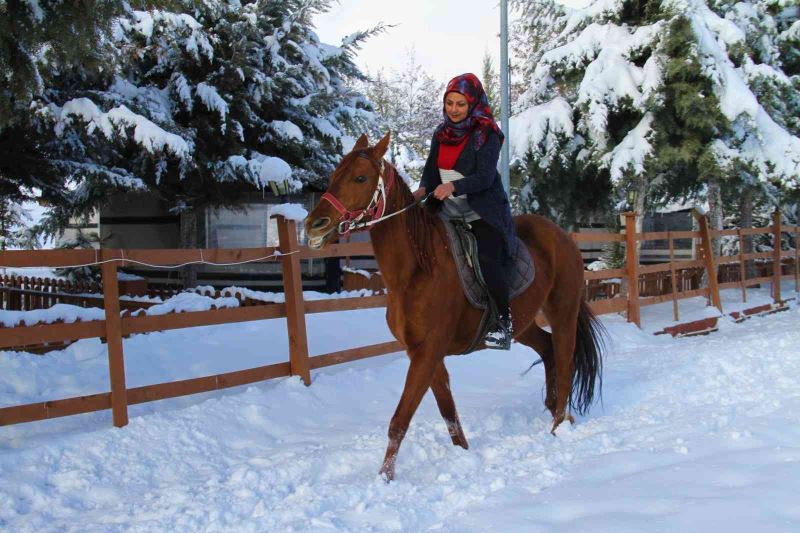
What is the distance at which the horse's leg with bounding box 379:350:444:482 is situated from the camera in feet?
13.1

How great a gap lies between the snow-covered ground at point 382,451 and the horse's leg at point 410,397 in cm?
20

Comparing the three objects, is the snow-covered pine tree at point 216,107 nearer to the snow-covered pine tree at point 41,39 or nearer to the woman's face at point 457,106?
the snow-covered pine tree at point 41,39

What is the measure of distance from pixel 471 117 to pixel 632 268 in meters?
6.97

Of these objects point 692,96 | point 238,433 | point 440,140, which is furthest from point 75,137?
point 692,96

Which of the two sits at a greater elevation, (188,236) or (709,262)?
(188,236)

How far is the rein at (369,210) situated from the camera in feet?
12.4

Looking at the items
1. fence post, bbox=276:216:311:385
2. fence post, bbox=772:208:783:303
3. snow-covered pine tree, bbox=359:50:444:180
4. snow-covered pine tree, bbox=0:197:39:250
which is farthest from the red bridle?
snow-covered pine tree, bbox=359:50:444:180

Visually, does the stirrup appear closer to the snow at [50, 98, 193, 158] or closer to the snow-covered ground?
the snow-covered ground

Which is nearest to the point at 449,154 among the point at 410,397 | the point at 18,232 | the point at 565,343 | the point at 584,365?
the point at 410,397

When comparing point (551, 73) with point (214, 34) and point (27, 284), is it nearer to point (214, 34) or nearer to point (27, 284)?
point (214, 34)

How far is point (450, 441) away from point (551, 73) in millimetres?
11315

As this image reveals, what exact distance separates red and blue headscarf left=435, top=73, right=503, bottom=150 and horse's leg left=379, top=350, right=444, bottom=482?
1474 millimetres

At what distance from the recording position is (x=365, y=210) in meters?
3.90

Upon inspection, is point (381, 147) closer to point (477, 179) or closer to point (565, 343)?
point (477, 179)
